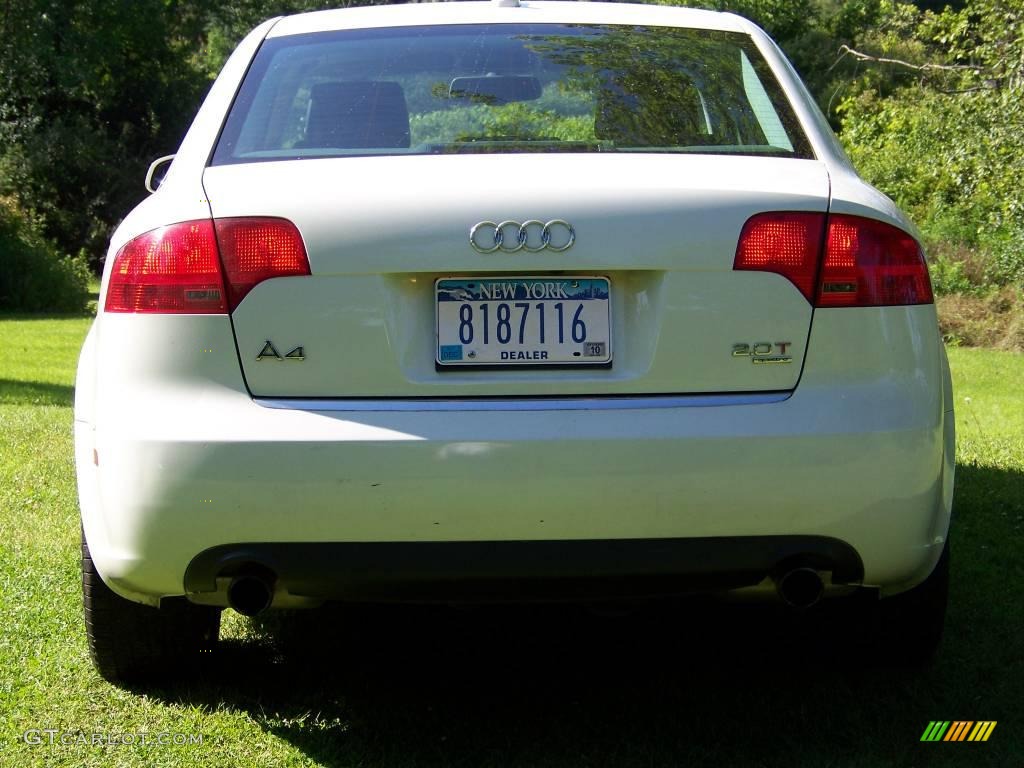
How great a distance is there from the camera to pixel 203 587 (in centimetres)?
269

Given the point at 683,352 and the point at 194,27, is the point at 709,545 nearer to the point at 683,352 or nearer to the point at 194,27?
the point at 683,352

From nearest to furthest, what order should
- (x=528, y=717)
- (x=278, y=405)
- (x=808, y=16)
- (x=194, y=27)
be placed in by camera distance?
(x=278, y=405) < (x=528, y=717) < (x=194, y=27) < (x=808, y=16)

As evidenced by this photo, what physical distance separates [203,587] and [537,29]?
1738 millimetres

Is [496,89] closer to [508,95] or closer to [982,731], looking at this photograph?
[508,95]

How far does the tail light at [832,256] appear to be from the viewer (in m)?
2.63

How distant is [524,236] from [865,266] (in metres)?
0.72

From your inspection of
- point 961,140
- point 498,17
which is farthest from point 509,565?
point 961,140

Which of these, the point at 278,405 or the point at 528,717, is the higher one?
the point at 278,405

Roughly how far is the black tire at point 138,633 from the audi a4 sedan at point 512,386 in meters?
0.45

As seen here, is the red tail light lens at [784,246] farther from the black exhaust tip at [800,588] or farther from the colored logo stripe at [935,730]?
the colored logo stripe at [935,730]

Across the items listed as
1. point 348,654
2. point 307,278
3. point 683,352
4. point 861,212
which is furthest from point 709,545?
point 348,654

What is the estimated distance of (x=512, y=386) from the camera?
2602 mm

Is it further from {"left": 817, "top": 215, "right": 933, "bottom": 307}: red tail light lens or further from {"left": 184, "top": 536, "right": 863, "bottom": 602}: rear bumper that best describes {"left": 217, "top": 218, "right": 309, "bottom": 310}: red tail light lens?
{"left": 817, "top": 215, "right": 933, "bottom": 307}: red tail light lens

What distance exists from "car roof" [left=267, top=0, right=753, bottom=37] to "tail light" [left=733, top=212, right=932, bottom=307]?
1.12 meters
